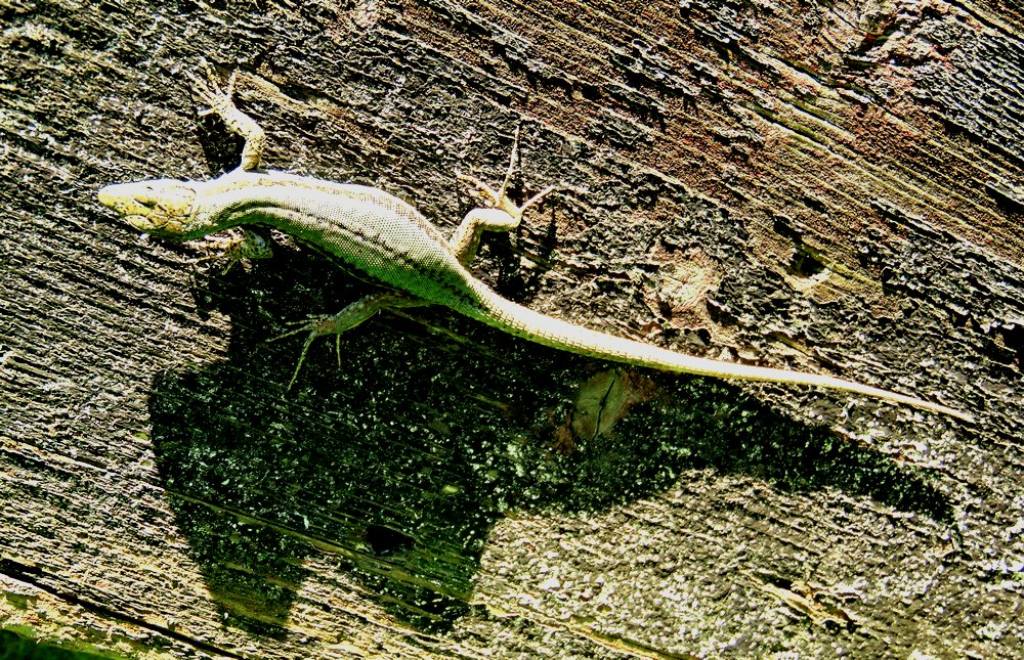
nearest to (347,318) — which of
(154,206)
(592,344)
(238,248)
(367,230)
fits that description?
(367,230)

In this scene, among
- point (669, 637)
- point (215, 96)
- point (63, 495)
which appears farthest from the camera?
point (669, 637)

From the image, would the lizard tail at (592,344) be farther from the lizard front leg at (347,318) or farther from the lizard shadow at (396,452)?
the lizard front leg at (347,318)

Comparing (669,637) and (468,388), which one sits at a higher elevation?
(468,388)

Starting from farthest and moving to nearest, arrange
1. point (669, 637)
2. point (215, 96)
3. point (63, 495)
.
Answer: point (669, 637) → point (63, 495) → point (215, 96)

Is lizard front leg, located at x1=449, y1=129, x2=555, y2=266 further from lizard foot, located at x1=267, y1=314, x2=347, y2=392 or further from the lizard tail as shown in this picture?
lizard foot, located at x1=267, y1=314, x2=347, y2=392

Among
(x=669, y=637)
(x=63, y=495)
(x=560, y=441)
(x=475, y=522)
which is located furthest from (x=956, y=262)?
(x=63, y=495)

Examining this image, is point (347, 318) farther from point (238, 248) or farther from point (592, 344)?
point (592, 344)

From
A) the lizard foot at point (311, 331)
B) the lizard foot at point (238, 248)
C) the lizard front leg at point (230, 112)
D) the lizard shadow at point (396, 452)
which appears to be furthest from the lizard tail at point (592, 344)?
the lizard front leg at point (230, 112)

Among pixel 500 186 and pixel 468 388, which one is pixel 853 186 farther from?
pixel 468 388
